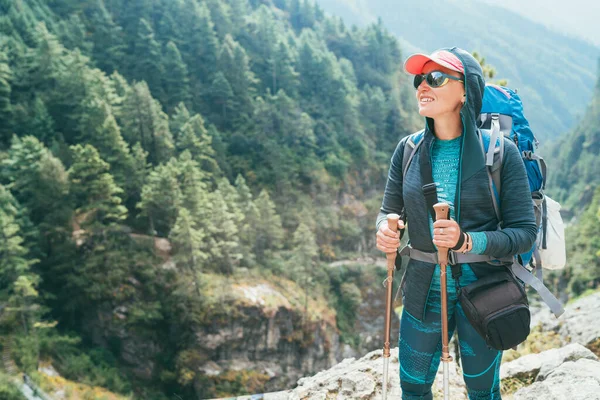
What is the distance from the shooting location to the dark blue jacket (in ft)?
7.25

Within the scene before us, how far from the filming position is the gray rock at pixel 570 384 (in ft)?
11.4

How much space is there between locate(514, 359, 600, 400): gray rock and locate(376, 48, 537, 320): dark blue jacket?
2023 millimetres

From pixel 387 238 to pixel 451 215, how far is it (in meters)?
0.39

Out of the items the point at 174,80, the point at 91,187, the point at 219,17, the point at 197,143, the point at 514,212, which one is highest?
the point at 219,17

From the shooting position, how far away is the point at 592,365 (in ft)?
13.0

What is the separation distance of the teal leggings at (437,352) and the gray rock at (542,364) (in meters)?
2.35

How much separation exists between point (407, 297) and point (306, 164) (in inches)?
1537

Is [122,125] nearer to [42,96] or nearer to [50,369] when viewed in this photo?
[42,96]

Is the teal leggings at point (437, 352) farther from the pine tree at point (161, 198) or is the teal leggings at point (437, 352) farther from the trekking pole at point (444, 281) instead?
the pine tree at point (161, 198)

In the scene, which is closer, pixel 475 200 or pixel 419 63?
pixel 475 200

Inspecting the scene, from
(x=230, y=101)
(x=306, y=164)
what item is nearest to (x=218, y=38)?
(x=230, y=101)

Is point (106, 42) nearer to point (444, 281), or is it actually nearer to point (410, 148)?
point (410, 148)

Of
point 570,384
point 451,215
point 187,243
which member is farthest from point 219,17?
point 451,215

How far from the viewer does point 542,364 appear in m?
4.51
